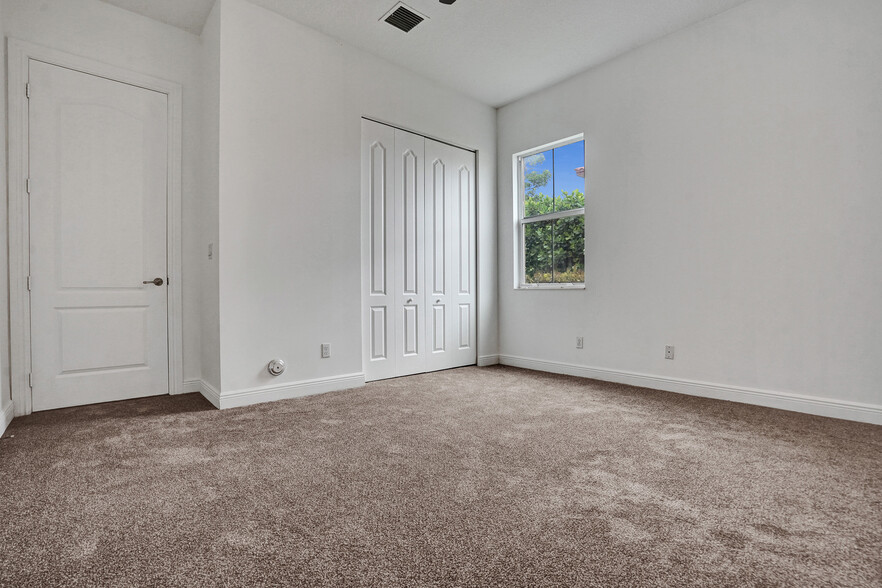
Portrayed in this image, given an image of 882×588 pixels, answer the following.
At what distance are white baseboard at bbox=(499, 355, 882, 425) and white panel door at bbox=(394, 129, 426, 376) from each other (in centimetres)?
132

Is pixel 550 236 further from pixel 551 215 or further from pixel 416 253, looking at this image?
pixel 416 253

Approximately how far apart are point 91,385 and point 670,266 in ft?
14.4

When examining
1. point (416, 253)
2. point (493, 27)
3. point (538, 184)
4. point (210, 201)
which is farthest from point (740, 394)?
point (210, 201)

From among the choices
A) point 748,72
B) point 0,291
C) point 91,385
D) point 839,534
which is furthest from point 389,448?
point 748,72

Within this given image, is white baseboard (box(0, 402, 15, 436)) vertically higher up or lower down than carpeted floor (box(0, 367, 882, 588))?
higher up

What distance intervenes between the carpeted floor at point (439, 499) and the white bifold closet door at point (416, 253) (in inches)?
50.6

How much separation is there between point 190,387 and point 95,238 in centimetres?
128

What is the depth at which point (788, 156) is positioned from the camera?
118 inches

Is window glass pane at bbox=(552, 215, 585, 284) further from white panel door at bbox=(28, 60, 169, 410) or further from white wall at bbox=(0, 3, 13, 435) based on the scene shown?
white wall at bbox=(0, 3, 13, 435)

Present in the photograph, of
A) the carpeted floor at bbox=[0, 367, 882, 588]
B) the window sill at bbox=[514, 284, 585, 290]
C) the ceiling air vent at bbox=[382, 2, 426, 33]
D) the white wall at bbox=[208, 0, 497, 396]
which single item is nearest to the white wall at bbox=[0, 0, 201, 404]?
the white wall at bbox=[208, 0, 497, 396]

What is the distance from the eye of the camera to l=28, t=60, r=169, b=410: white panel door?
2.98 m

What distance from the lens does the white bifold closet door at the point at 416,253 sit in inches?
157

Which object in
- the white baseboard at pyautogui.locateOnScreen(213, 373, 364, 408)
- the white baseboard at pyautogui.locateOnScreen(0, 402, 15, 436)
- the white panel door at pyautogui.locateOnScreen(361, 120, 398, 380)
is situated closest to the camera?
the white baseboard at pyautogui.locateOnScreen(0, 402, 15, 436)

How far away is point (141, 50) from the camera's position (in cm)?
332
